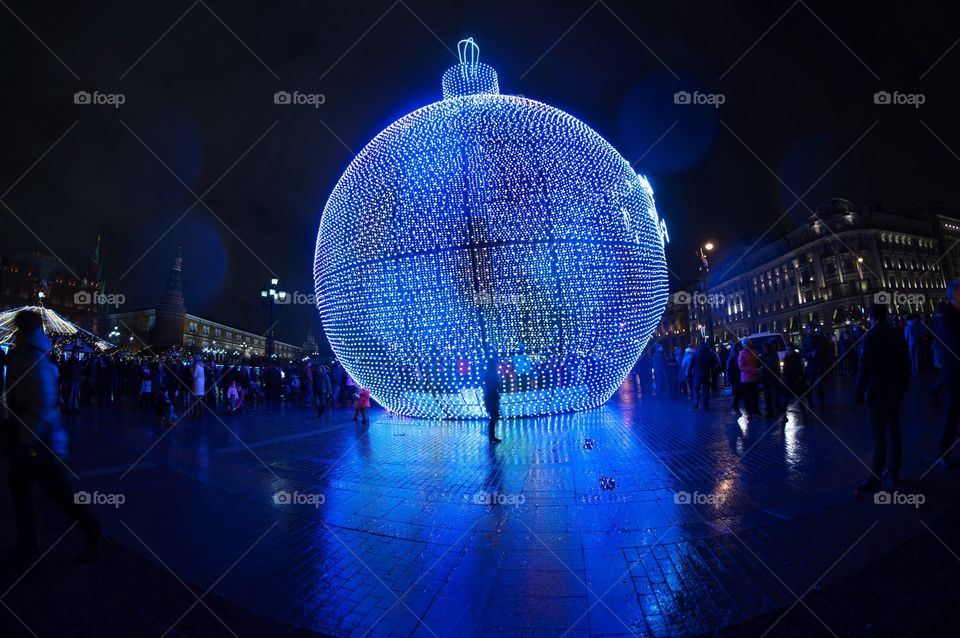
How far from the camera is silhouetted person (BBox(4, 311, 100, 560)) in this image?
3449 mm

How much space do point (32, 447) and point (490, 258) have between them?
7197 mm

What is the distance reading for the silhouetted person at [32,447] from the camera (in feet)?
11.3

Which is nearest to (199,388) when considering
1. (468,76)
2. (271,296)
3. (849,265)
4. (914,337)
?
(271,296)

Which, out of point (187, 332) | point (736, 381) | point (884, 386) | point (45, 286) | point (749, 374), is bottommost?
point (736, 381)

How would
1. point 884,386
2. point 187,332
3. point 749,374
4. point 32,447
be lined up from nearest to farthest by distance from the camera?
point 32,447
point 884,386
point 749,374
point 187,332

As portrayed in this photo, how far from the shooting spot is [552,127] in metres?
10.2

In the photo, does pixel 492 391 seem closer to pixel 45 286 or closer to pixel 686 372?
pixel 686 372

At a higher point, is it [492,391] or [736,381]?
[492,391]

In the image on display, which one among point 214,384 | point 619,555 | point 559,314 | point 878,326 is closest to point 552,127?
point 559,314

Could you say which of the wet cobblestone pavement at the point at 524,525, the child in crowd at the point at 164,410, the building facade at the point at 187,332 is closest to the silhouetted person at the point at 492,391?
the wet cobblestone pavement at the point at 524,525

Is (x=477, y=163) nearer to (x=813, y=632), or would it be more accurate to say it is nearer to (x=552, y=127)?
(x=552, y=127)

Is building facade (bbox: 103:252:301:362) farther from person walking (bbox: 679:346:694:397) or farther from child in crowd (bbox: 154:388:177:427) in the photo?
person walking (bbox: 679:346:694:397)

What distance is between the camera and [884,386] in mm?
4496

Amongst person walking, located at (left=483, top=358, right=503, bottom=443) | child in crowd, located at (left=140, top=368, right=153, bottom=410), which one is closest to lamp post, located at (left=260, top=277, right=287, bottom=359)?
child in crowd, located at (left=140, top=368, right=153, bottom=410)
